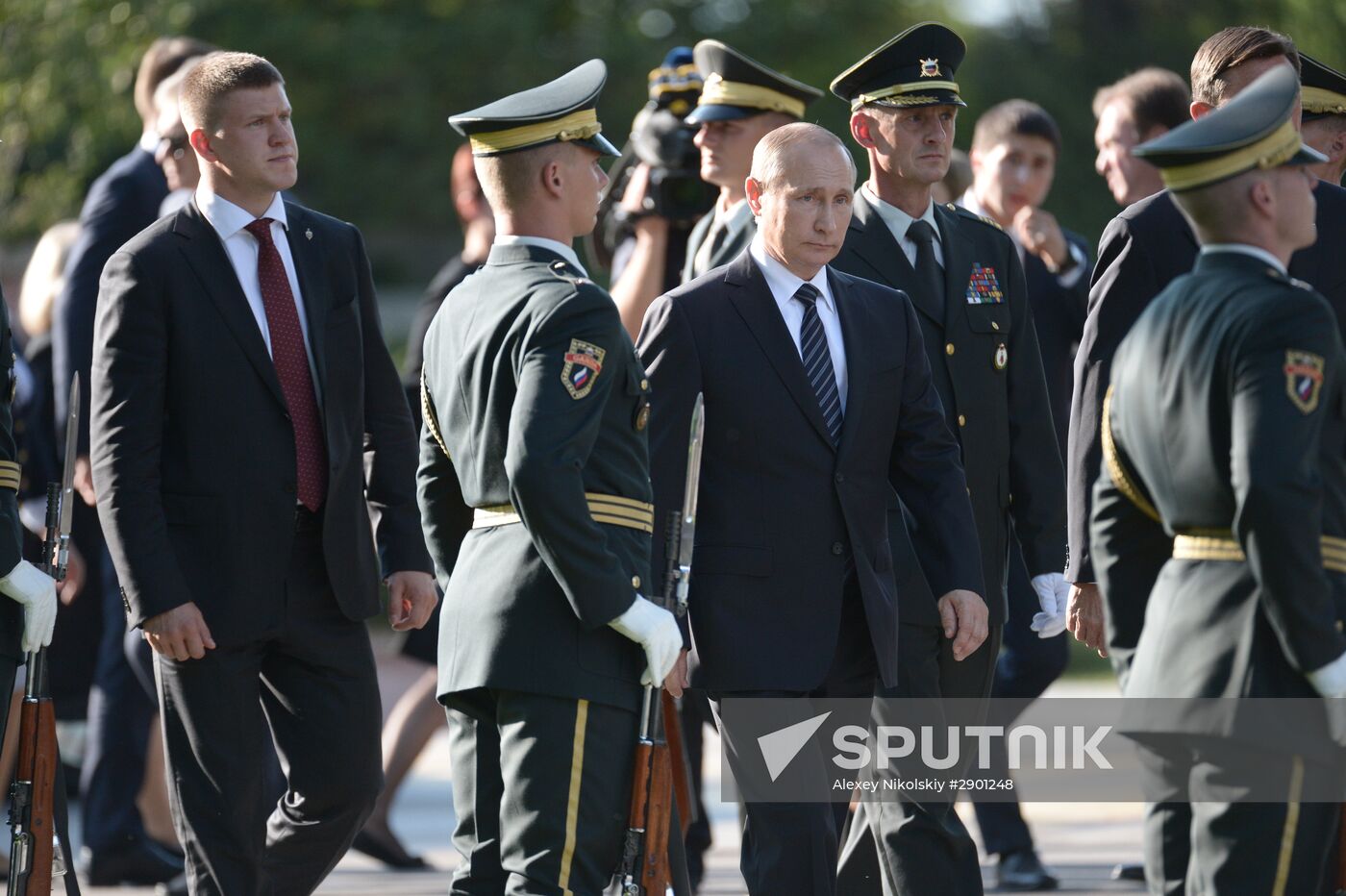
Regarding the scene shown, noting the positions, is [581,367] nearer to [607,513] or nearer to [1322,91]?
[607,513]

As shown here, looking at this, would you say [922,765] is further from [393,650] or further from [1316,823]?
[393,650]

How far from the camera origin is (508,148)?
5008 millimetres

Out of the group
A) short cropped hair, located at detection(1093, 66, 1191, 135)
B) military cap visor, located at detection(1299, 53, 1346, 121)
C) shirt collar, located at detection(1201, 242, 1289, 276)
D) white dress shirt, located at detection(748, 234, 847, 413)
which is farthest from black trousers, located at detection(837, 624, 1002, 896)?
short cropped hair, located at detection(1093, 66, 1191, 135)

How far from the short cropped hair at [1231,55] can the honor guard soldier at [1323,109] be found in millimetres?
236

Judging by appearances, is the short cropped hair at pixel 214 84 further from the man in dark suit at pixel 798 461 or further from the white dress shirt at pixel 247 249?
the man in dark suit at pixel 798 461

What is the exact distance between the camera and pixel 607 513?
4.84 m

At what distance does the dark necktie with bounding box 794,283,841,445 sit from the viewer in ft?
18.0

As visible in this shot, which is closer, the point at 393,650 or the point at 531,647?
the point at 531,647

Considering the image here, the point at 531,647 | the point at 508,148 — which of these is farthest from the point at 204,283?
the point at 531,647

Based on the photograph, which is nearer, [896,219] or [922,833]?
[922,833]

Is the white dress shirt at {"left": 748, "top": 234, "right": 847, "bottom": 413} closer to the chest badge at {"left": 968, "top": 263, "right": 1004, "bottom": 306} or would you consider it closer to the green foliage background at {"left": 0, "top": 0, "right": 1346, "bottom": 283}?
the chest badge at {"left": 968, "top": 263, "right": 1004, "bottom": 306}

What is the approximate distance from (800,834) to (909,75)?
2101 mm

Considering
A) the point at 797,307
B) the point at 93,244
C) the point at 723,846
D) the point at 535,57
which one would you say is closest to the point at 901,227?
the point at 797,307

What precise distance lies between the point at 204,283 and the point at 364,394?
54 centimetres
